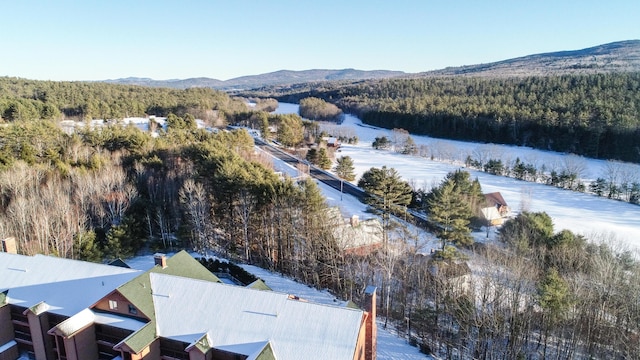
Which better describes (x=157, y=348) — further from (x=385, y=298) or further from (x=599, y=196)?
(x=599, y=196)

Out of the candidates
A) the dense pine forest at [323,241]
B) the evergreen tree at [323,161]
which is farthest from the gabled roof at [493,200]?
the evergreen tree at [323,161]

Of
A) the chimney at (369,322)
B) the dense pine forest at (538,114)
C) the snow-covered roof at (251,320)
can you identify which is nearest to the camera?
the snow-covered roof at (251,320)

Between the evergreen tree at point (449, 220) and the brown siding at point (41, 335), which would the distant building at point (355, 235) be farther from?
the brown siding at point (41, 335)

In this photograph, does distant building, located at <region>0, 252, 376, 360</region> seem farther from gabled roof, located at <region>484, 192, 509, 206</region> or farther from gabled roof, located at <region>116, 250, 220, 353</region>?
gabled roof, located at <region>484, 192, 509, 206</region>

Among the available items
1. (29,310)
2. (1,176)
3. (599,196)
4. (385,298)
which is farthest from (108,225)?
(599,196)

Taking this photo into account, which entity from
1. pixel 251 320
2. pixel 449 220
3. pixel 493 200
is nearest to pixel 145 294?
pixel 251 320

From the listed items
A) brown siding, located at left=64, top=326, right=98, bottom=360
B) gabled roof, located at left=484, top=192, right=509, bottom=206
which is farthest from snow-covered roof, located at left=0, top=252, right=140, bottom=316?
gabled roof, located at left=484, top=192, right=509, bottom=206
